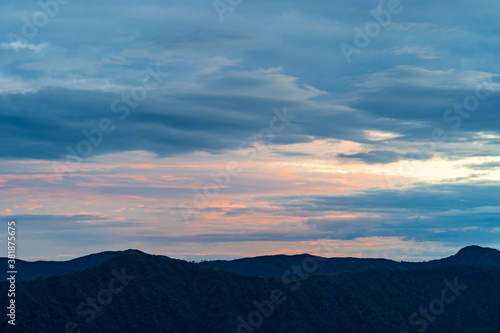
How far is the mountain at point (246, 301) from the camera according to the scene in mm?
110250

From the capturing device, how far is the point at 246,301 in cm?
12769

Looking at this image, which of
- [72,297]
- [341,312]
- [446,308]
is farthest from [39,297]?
[446,308]

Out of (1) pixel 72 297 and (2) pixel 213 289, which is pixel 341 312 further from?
(1) pixel 72 297

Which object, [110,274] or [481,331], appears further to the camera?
[481,331]

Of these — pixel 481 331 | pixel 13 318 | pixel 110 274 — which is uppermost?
pixel 110 274

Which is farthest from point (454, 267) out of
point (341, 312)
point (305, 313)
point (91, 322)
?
point (91, 322)

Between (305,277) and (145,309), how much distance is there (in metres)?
48.5

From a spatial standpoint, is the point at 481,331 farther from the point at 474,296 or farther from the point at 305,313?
the point at 305,313

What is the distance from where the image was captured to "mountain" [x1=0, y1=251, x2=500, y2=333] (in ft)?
362

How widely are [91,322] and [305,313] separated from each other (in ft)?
169

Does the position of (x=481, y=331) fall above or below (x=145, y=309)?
below

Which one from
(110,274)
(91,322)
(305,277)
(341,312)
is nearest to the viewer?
(91,322)

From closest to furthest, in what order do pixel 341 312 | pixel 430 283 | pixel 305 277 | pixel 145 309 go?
pixel 145 309 → pixel 341 312 → pixel 305 277 → pixel 430 283

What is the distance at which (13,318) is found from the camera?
9975 centimetres
